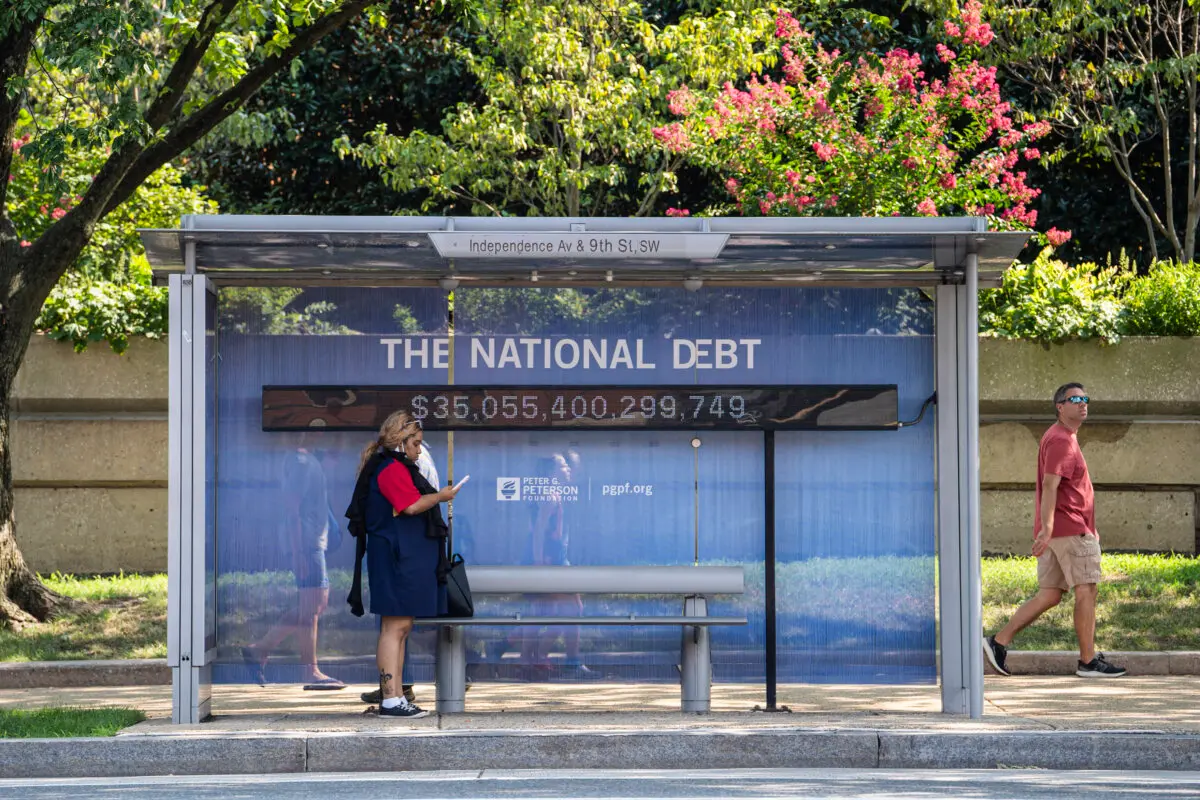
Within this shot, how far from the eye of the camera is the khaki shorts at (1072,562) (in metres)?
9.63

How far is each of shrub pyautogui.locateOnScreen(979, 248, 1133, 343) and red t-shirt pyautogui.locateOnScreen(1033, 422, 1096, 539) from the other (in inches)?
216

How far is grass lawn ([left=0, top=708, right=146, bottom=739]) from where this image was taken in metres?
8.09

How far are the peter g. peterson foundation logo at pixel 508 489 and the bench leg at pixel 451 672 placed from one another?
81cm

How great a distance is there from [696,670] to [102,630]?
5083mm

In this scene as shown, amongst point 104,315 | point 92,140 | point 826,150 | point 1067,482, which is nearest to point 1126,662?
point 1067,482

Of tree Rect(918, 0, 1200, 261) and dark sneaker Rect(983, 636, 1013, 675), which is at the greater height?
tree Rect(918, 0, 1200, 261)

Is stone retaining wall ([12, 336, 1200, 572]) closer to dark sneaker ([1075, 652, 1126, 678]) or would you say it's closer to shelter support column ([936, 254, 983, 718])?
dark sneaker ([1075, 652, 1126, 678])

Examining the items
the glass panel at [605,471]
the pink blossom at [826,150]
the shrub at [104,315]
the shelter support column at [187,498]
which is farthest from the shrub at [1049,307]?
the shelter support column at [187,498]

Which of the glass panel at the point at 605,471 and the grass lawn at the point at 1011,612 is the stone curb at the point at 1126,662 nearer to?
the grass lawn at the point at 1011,612

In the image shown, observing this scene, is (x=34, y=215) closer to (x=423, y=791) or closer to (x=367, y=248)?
(x=367, y=248)

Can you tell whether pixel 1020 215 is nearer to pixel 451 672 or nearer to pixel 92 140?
pixel 92 140

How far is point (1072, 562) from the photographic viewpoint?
9.66 meters

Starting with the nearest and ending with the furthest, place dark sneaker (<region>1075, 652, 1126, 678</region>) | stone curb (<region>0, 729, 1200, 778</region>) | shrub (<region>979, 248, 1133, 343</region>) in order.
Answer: stone curb (<region>0, 729, 1200, 778</region>), dark sneaker (<region>1075, 652, 1126, 678</region>), shrub (<region>979, 248, 1133, 343</region>)

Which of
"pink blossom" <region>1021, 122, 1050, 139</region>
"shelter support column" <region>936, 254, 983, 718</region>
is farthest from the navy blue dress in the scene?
"pink blossom" <region>1021, 122, 1050, 139</region>
